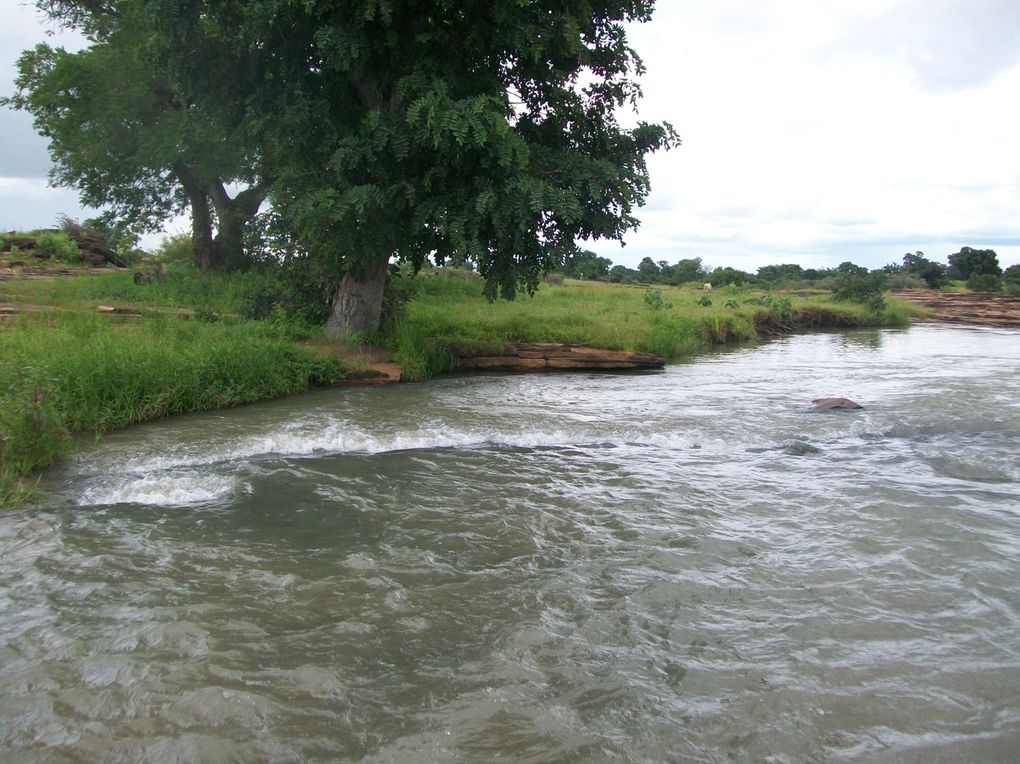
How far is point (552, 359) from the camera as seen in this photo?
14.9 meters

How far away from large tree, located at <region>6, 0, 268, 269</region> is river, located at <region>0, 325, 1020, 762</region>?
10539 millimetres

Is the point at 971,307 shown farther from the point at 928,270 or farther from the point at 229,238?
the point at 229,238

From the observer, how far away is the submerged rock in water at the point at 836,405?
10438mm

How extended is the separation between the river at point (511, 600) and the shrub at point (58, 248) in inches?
607

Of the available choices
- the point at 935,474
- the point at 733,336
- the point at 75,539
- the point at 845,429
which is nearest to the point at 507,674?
the point at 75,539

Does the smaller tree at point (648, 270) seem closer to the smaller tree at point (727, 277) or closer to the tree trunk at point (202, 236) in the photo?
the smaller tree at point (727, 277)

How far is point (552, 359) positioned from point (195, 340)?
6740 millimetres

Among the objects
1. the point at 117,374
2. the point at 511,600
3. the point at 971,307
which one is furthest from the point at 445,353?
the point at 971,307

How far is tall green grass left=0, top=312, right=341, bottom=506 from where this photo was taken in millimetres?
6836

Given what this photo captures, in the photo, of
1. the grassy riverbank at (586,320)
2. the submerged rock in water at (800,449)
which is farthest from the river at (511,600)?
the grassy riverbank at (586,320)

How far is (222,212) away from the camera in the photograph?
19.9 meters

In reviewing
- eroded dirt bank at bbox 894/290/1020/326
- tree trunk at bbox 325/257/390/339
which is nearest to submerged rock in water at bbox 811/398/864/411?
tree trunk at bbox 325/257/390/339

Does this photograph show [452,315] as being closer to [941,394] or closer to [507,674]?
[941,394]

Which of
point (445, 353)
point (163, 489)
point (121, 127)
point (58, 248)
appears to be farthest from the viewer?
point (58, 248)
